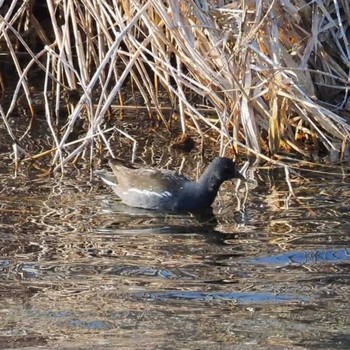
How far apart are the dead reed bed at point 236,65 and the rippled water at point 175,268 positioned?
39 centimetres

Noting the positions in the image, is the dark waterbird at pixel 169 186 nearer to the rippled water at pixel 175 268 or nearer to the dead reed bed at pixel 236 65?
the rippled water at pixel 175 268

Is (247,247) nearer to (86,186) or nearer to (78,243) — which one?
(78,243)

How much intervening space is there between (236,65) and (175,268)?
7.20 ft

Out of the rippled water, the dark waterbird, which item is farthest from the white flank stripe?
the rippled water

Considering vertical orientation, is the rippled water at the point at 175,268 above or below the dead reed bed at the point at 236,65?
below

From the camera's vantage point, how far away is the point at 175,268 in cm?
573

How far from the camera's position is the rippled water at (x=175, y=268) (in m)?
4.75

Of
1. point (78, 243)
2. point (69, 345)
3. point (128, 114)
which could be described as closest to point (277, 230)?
point (78, 243)

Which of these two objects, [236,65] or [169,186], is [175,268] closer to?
[169,186]

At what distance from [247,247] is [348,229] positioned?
0.64m

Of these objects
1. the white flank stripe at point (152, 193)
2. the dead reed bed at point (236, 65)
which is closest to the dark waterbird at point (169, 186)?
the white flank stripe at point (152, 193)

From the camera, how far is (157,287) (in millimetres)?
5398

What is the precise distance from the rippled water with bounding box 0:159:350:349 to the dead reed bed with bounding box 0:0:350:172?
390 mm

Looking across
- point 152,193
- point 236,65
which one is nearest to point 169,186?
point 152,193
